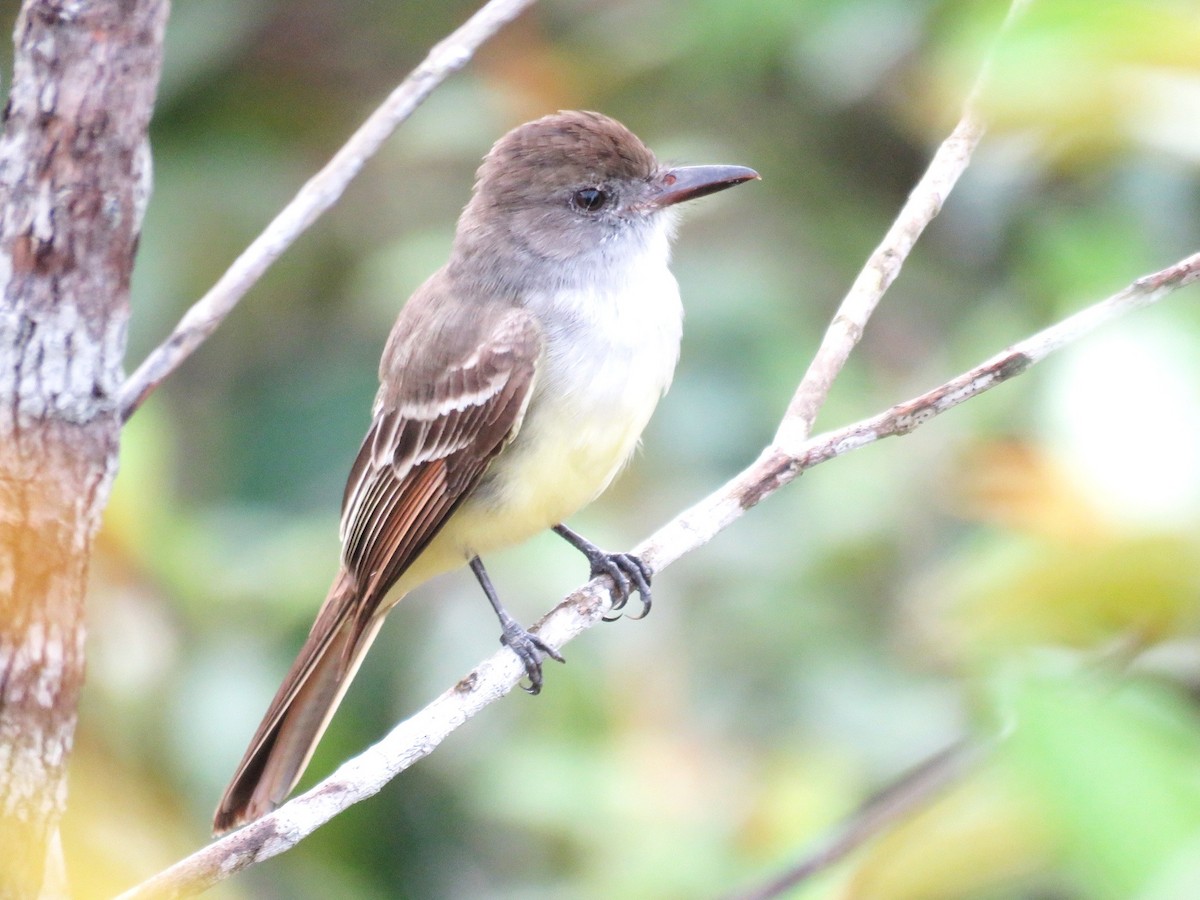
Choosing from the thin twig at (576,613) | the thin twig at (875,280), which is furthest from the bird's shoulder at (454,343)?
the thin twig at (875,280)

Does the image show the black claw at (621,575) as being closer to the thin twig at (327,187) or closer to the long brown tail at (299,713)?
the long brown tail at (299,713)

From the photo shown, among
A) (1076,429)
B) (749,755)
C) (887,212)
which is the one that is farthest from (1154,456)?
(887,212)

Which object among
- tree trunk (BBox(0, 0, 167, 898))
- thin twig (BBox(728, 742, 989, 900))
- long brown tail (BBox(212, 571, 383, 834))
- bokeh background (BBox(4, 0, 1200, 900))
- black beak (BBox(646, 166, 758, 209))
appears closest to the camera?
bokeh background (BBox(4, 0, 1200, 900))

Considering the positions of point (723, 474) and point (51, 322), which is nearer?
point (51, 322)

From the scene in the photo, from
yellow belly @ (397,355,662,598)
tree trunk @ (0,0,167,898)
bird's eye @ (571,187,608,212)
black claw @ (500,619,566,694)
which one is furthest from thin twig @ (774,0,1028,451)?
tree trunk @ (0,0,167,898)

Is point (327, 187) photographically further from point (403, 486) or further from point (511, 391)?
point (403, 486)

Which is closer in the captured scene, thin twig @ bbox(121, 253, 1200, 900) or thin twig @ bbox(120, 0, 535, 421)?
thin twig @ bbox(121, 253, 1200, 900)

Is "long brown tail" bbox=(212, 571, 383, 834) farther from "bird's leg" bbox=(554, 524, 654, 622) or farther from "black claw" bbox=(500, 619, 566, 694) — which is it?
"bird's leg" bbox=(554, 524, 654, 622)

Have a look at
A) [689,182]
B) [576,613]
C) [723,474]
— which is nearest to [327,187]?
[576,613]
